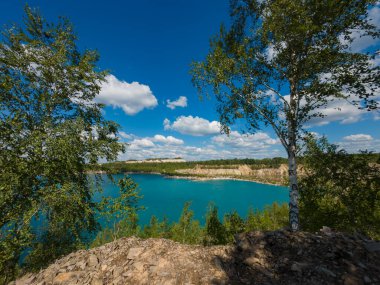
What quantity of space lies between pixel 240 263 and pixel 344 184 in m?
11.0

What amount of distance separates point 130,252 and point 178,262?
2013 mm

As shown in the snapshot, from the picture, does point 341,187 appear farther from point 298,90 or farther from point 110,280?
point 110,280

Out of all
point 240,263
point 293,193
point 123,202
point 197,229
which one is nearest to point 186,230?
point 197,229

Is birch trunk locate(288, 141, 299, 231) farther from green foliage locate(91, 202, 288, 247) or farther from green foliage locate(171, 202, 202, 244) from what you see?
green foliage locate(171, 202, 202, 244)

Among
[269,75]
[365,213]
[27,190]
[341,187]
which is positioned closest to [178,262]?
[27,190]

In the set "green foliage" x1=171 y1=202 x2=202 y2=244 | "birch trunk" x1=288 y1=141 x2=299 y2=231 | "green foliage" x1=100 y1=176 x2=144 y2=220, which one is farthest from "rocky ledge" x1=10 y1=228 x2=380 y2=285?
"green foliage" x1=171 y1=202 x2=202 y2=244

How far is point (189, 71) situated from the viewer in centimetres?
1332

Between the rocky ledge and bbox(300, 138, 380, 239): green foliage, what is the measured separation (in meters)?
6.81

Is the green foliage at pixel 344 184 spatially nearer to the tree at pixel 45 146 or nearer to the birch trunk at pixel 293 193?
the birch trunk at pixel 293 193

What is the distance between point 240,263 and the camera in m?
6.68

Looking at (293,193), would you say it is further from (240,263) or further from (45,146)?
(45,146)

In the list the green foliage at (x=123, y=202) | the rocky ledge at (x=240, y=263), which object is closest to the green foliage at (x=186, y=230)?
the green foliage at (x=123, y=202)

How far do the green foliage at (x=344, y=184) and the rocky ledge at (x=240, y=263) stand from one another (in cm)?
681

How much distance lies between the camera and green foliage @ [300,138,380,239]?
12.6 metres
